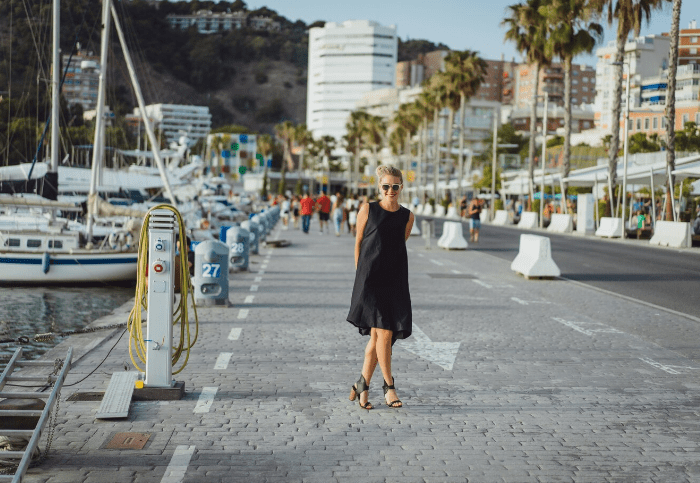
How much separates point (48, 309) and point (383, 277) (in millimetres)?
13303

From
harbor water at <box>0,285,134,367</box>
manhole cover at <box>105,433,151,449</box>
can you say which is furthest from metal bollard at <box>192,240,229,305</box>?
manhole cover at <box>105,433,151,449</box>

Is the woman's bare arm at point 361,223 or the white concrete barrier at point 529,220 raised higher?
the woman's bare arm at point 361,223

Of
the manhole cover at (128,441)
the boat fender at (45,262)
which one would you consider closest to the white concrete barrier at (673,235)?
the boat fender at (45,262)

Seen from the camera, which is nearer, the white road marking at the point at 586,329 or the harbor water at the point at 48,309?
the white road marking at the point at 586,329

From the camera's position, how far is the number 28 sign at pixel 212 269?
1347cm

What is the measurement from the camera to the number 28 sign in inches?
530

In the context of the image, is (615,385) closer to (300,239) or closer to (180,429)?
(180,429)

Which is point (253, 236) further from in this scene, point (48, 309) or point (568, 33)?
point (568, 33)

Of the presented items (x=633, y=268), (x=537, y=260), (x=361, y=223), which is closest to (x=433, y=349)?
(x=361, y=223)

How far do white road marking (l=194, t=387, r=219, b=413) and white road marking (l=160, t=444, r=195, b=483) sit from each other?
3.37 ft

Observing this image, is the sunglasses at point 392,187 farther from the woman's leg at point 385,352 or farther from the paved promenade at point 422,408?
the woman's leg at point 385,352

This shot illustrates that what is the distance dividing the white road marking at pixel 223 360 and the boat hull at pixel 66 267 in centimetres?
1465

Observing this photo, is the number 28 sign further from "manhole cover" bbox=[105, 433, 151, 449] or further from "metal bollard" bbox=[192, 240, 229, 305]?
"manhole cover" bbox=[105, 433, 151, 449]

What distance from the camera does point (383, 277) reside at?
6988mm
